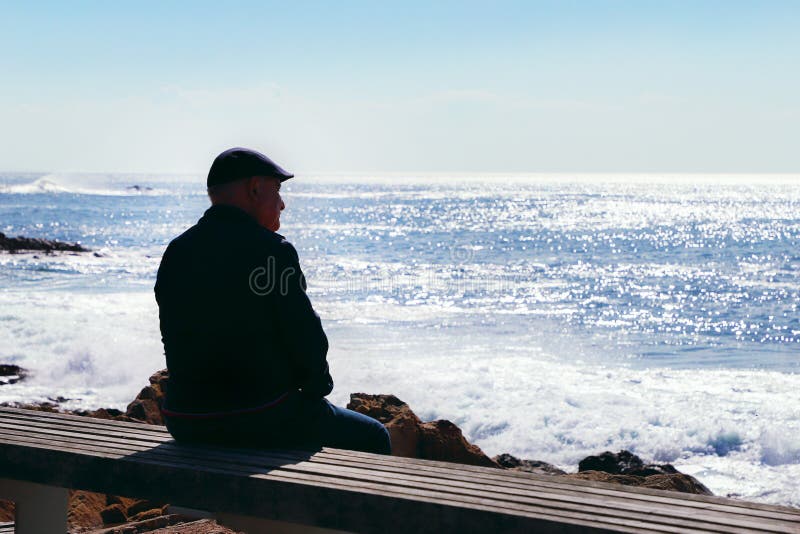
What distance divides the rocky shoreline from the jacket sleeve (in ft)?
4.04

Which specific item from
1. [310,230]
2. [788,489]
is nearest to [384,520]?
[788,489]

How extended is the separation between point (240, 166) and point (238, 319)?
52 centimetres

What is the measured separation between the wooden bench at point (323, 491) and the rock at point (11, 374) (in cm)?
983

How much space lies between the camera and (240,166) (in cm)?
338

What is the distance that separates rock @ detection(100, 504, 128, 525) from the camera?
561 cm

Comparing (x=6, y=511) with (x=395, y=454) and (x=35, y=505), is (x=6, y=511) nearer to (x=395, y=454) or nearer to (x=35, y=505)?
(x=35, y=505)

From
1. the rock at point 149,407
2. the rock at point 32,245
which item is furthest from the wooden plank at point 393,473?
the rock at point 32,245

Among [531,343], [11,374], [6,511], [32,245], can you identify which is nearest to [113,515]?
[6,511]

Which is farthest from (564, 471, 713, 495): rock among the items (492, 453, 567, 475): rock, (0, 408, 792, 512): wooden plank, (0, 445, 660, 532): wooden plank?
(0, 445, 660, 532): wooden plank

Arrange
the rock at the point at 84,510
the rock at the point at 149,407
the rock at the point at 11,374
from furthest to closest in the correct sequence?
the rock at the point at 11,374 < the rock at the point at 149,407 < the rock at the point at 84,510

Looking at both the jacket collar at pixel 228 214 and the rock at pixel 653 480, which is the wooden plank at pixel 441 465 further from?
the rock at pixel 653 480

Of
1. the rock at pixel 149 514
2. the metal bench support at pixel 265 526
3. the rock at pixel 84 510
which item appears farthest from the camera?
the rock at pixel 84 510

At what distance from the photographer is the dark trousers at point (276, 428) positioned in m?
3.31

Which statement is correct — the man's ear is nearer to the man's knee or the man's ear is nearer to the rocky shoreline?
the man's knee
